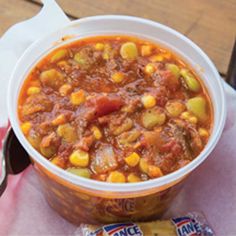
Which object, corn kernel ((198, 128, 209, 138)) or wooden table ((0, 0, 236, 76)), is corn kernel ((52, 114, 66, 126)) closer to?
corn kernel ((198, 128, 209, 138))

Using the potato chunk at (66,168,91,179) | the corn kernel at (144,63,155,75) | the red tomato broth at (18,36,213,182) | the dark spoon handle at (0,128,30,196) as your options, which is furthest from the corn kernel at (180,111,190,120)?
the dark spoon handle at (0,128,30,196)

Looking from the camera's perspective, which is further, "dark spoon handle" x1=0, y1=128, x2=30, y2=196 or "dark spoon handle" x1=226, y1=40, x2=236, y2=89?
"dark spoon handle" x1=226, y1=40, x2=236, y2=89

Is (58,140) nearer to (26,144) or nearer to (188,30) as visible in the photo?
(26,144)

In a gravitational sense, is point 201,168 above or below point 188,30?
below

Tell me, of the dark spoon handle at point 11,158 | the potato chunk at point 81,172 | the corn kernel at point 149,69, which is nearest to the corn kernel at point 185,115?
the corn kernel at point 149,69

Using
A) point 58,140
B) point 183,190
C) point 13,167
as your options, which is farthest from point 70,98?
point 183,190
